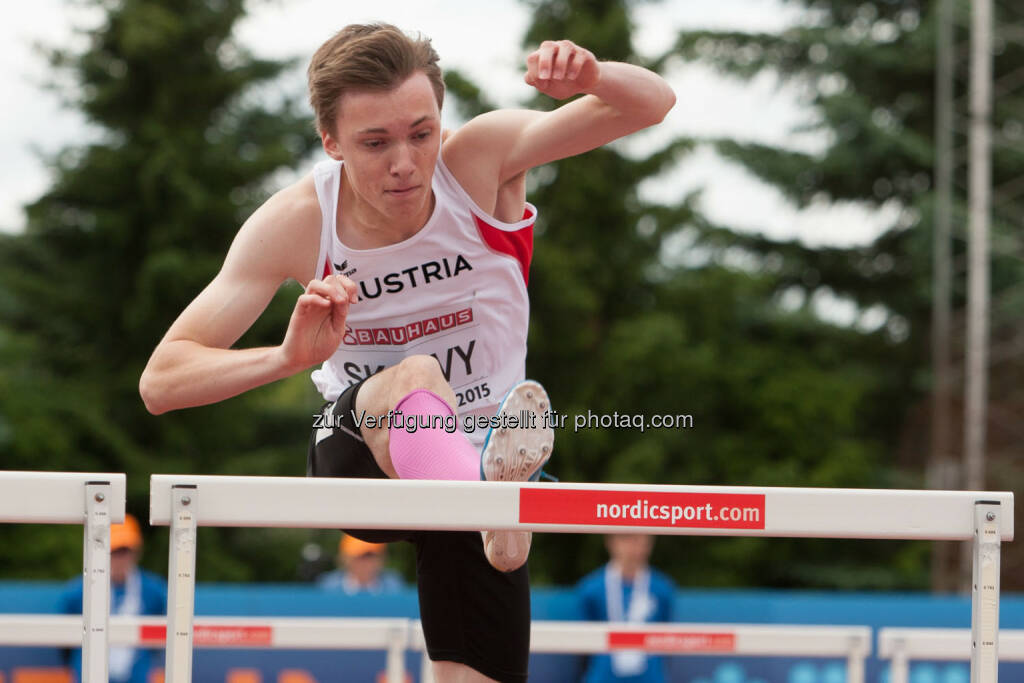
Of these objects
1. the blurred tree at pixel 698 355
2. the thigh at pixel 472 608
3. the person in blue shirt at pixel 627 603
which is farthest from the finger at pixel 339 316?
the blurred tree at pixel 698 355

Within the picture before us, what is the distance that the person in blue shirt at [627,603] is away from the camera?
641 cm

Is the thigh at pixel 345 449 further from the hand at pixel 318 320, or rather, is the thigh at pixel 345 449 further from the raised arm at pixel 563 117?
the raised arm at pixel 563 117

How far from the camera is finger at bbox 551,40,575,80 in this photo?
261cm

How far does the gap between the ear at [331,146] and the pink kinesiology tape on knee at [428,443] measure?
2.00 feet

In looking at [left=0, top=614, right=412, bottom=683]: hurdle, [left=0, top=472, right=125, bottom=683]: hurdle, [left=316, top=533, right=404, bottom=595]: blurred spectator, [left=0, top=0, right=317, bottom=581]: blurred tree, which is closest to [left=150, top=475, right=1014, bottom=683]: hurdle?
[left=0, top=472, right=125, bottom=683]: hurdle

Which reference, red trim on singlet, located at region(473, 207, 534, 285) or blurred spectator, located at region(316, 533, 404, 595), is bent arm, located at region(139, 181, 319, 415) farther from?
blurred spectator, located at region(316, 533, 404, 595)

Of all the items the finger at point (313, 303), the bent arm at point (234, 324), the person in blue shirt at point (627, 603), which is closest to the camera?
the finger at point (313, 303)

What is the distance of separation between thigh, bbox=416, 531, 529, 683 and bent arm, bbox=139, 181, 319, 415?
29.9 inches

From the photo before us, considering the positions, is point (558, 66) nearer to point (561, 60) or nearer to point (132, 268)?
point (561, 60)

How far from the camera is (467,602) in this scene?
309cm

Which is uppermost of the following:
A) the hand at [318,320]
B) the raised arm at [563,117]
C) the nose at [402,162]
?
the raised arm at [563,117]

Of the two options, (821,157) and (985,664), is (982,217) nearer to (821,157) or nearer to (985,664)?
(821,157)

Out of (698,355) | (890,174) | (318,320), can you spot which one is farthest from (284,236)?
(890,174)

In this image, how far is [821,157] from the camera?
16641 millimetres
